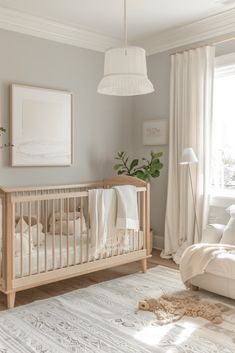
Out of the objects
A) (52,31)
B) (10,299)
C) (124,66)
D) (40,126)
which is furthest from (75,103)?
(10,299)

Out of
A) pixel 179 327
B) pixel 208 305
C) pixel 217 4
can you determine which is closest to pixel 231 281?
pixel 208 305

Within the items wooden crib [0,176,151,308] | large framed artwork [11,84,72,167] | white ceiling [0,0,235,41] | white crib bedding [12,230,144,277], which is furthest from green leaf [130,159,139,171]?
white ceiling [0,0,235,41]

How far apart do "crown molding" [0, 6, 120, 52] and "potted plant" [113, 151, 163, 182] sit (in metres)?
1.34

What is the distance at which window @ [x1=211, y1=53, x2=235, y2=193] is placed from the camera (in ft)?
13.1

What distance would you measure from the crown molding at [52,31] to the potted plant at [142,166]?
1343 mm

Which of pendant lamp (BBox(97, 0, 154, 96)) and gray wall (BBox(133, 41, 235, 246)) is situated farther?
gray wall (BBox(133, 41, 235, 246))

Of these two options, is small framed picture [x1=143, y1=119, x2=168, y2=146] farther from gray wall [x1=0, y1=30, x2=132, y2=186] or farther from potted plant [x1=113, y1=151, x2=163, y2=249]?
gray wall [x1=0, y1=30, x2=132, y2=186]

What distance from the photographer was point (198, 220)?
4031mm

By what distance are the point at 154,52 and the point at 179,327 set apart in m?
3.27

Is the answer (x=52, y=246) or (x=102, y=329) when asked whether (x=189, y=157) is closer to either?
(x=52, y=246)

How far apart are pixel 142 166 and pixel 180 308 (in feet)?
6.87

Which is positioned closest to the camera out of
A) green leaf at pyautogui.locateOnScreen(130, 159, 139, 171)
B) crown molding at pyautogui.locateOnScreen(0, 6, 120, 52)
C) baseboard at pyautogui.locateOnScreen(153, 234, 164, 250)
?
crown molding at pyautogui.locateOnScreen(0, 6, 120, 52)

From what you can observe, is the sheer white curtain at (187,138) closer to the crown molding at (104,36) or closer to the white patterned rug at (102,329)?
the crown molding at (104,36)

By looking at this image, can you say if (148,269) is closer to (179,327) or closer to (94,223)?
(94,223)
